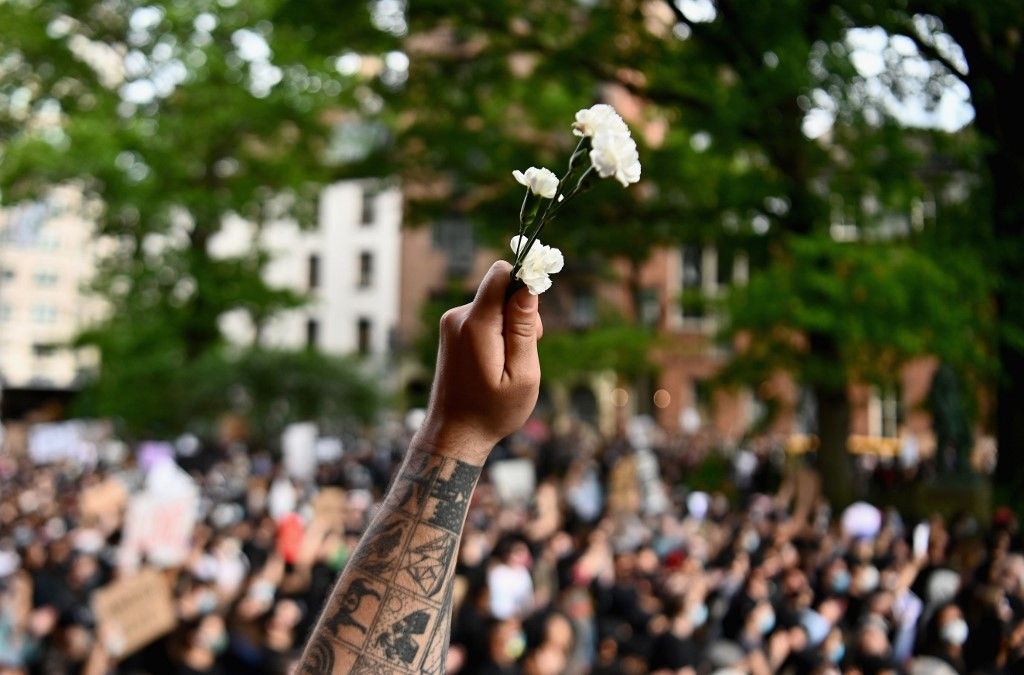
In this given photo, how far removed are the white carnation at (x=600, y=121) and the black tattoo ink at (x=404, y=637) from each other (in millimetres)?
869

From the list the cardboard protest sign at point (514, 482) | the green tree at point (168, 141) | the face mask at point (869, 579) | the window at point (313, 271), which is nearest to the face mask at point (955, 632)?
the face mask at point (869, 579)

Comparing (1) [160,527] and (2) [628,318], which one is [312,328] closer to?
(2) [628,318]

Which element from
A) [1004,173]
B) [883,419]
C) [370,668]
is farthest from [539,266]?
[883,419]

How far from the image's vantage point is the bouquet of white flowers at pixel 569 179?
1519 mm

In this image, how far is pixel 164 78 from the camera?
25219mm

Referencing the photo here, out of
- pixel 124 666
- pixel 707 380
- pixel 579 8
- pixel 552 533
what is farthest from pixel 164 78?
pixel 124 666

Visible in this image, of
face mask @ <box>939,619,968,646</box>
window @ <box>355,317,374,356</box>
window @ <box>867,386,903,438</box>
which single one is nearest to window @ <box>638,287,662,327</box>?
window @ <box>867,386,903,438</box>

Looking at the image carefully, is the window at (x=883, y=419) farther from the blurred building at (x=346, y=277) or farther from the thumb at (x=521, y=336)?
the thumb at (x=521, y=336)

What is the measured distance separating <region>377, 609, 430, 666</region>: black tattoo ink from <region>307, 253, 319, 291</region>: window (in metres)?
54.5

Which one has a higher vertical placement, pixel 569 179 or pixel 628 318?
pixel 628 318

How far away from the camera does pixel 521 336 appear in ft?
5.74

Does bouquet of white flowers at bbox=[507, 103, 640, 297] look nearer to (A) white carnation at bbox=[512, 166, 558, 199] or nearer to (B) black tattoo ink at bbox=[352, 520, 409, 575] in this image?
(A) white carnation at bbox=[512, 166, 558, 199]

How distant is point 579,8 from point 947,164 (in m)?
5.59

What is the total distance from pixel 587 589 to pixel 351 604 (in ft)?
28.4
